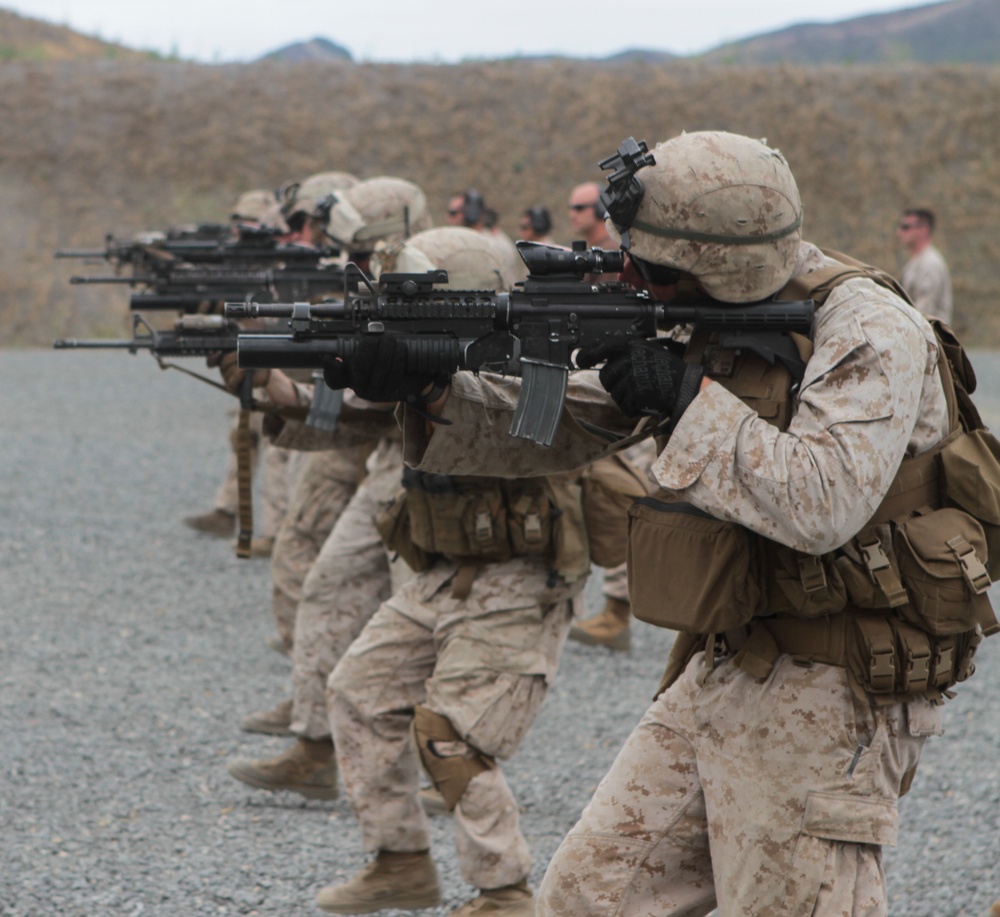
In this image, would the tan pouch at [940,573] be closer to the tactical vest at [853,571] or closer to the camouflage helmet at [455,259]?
the tactical vest at [853,571]

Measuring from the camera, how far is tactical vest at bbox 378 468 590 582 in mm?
3629

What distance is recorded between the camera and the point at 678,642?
2.75m

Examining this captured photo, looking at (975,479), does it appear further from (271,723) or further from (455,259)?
(271,723)

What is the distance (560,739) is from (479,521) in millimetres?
2034

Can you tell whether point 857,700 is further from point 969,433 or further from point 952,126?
point 952,126

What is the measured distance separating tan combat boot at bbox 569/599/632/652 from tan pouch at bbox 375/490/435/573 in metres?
2.94

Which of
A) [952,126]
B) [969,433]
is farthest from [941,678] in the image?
[952,126]

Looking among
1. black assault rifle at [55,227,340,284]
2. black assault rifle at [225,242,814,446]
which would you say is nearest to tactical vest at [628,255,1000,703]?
black assault rifle at [225,242,814,446]

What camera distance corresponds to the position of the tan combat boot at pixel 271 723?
5.41 m

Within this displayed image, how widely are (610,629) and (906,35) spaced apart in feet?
96.5

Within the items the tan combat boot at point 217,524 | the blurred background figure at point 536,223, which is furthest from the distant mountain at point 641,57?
the tan combat boot at point 217,524

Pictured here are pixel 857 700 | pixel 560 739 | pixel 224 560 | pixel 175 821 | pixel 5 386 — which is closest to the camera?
pixel 857 700

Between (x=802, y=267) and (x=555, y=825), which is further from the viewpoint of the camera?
(x=555, y=825)

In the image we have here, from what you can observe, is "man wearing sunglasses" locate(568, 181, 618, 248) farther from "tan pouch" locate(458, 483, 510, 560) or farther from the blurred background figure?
"tan pouch" locate(458, 483, 510, 560)
